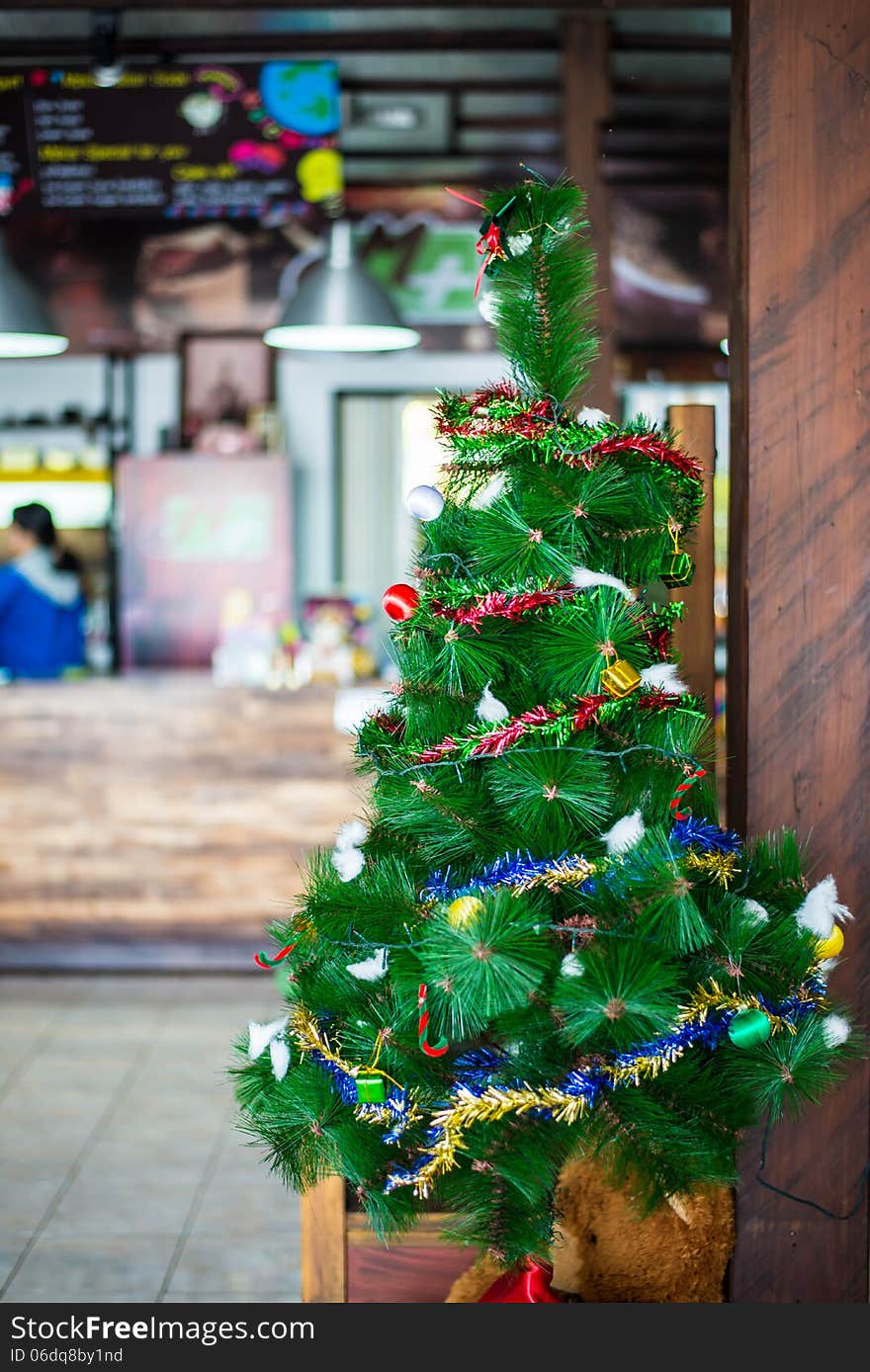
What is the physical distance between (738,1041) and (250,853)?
3505mm

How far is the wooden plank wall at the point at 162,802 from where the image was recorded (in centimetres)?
493

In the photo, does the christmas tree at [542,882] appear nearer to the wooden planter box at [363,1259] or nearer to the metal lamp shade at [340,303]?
the wooden planter box at [363,1259]

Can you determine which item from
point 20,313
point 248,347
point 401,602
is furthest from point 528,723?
point 248,347

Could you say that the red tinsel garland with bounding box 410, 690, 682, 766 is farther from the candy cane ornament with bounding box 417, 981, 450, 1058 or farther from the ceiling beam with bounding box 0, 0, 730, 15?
the ceiling beam with bounding box 0, 0, 730, 15

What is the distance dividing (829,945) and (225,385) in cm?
599

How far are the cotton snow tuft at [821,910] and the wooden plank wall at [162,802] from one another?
126 inches

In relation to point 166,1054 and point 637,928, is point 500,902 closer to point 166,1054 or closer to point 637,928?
point 637,928

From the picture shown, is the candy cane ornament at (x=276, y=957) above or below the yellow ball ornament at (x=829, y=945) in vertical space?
below

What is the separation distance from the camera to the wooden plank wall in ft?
16.2

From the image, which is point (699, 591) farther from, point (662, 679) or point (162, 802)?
point (162, 802)

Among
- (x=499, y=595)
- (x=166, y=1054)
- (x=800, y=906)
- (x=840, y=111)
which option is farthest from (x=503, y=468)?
(x=166, y=1054)

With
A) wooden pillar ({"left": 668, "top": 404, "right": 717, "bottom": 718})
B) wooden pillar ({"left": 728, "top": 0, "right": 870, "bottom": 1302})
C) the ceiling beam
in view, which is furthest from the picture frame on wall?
wooden pillar ({"left": 728, "top": 0, "right": 870, "bottom": 1302})

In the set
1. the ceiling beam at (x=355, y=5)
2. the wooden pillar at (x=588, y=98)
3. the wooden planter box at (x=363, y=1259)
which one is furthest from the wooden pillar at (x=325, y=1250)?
the wooden pillar at (x=588, y=98)

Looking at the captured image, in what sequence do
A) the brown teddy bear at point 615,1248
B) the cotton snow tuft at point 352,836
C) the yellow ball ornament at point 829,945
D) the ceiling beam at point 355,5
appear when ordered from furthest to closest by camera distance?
the ceiling beam at point 355,5 < the brown teddy bear at point 615,1248 < the cotton snow tuft at point 352,836 < the yellow ball ornament at point 829,945
